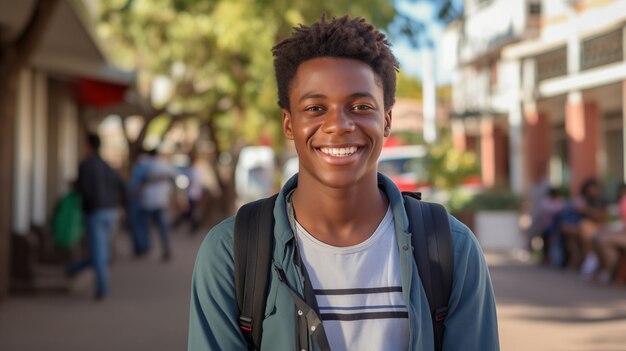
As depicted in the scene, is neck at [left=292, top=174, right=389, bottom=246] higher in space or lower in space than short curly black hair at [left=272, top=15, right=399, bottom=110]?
lower

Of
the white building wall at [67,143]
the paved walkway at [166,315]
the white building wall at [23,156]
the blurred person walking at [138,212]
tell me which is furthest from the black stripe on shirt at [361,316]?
the white building wall at [67,143]

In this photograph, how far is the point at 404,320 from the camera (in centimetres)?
282

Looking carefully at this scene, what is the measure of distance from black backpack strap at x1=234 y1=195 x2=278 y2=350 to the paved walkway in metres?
6.17

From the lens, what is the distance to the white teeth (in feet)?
9.52

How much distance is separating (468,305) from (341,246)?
0.36 m

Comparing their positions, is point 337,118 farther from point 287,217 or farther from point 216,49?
point 216,49

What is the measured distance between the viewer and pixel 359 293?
284 cm

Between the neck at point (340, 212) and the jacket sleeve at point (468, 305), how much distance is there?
0.73ft

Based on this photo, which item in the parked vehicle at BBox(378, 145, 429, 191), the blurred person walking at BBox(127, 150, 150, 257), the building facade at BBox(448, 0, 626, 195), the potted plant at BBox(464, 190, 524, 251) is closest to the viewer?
the blurred person walking at BBox(127, 150, 150, 257)

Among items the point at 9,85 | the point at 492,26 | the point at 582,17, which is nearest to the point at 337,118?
the point at 9,85

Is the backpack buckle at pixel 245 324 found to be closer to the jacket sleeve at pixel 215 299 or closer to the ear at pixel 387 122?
the jacket sleeve at pixel 215 299

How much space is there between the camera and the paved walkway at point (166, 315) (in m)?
9.33

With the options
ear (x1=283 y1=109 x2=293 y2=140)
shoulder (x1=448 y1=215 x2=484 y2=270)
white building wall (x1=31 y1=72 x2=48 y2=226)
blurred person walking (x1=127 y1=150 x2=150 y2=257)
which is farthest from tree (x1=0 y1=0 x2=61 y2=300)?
shoulder (x1=448 y1=215 x2=484 y2=270)

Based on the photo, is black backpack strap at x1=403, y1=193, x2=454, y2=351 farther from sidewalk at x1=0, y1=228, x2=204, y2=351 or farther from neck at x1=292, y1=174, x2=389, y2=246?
sidewalk at x1=0, y1=228, x2=204, y2=351
